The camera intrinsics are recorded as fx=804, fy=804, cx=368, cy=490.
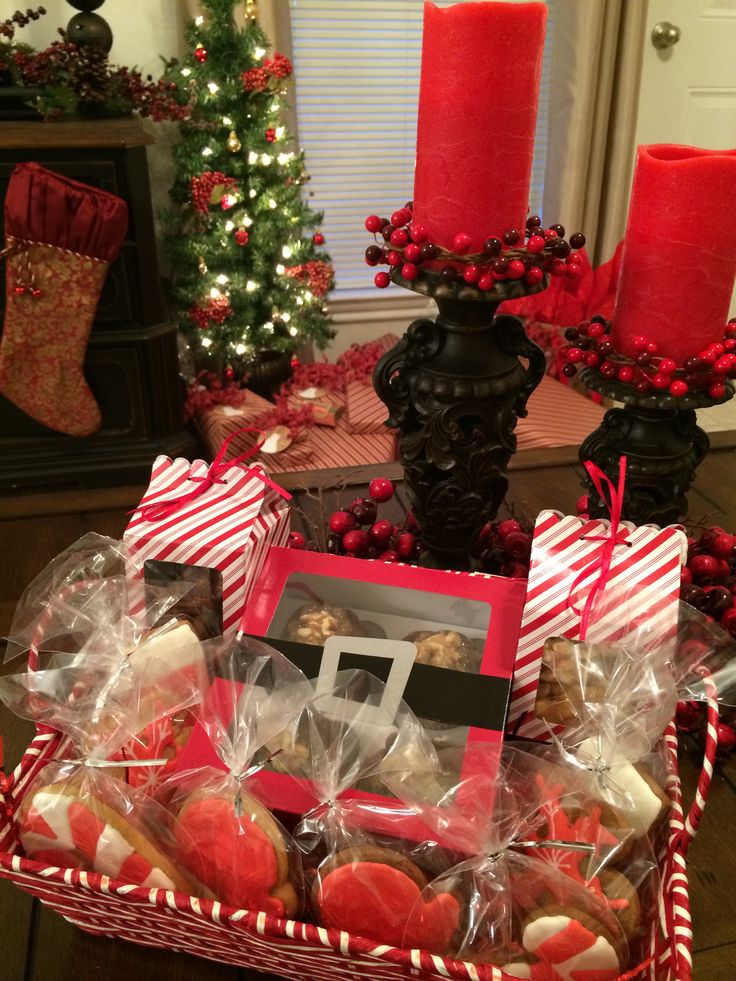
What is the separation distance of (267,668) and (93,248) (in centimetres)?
159

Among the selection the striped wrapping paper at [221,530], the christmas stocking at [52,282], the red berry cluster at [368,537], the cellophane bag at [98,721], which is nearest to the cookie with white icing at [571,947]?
the cellophane bag at [98,721]

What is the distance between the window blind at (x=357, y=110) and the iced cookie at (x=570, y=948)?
288 centimetres

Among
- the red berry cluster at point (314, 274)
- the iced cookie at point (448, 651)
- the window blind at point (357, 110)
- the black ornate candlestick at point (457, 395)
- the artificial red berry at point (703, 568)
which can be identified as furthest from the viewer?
the window blind at point (357, 110)

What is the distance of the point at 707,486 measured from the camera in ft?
4.01

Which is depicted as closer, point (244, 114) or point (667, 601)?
point (667, 601)

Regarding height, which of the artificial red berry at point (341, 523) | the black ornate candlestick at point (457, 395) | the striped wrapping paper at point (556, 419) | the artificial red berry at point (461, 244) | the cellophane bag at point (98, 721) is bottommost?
the striped wrapping paper at point (556, 419)

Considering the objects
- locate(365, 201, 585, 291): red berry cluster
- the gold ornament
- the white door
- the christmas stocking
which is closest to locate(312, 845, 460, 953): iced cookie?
locate(365, 201, 585, 291): red berry cluster

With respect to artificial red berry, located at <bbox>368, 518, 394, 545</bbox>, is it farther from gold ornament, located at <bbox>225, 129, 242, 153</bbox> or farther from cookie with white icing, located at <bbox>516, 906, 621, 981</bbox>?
gold ornament, located at <bbox>225, 129, 242, 153</bbox>

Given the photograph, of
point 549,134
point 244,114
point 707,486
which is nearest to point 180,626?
point 707,486

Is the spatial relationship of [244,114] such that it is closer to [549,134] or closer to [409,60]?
[409,60]

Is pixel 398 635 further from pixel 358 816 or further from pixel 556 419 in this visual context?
pixel 556 419

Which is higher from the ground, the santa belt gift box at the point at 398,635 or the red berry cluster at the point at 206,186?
the red berry cluster at the point at 206,186

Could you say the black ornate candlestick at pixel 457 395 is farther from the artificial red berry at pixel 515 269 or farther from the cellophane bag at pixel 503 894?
the cellophane bag at pixel 503 894

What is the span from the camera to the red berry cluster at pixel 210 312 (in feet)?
8.07
